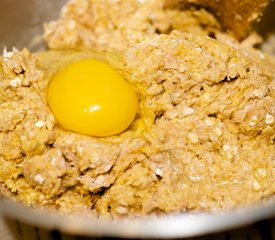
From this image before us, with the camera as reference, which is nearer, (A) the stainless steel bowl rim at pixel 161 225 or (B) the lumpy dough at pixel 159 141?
(A) the stainless steel bowl rim at pixel 161 225

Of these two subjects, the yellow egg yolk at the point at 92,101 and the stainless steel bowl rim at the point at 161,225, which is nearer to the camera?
the stainless steel bowl rim at the point at 161,225

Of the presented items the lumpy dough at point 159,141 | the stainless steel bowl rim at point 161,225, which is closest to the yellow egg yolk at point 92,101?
the lumpy dough at point 159,141

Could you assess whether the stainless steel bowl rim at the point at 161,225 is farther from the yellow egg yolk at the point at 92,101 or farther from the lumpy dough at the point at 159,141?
the yellow egg yolk at the point at 92,101

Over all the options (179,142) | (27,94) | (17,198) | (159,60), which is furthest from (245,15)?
(17,198)

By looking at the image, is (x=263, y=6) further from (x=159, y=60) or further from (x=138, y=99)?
(x=138, y=99)

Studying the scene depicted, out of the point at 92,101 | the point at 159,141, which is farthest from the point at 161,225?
the point at 92,101

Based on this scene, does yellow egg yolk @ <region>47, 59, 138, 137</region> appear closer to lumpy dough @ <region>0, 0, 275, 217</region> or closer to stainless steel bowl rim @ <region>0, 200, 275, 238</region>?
lumpy dough @ <region>0, 0, 275, 217</region>
